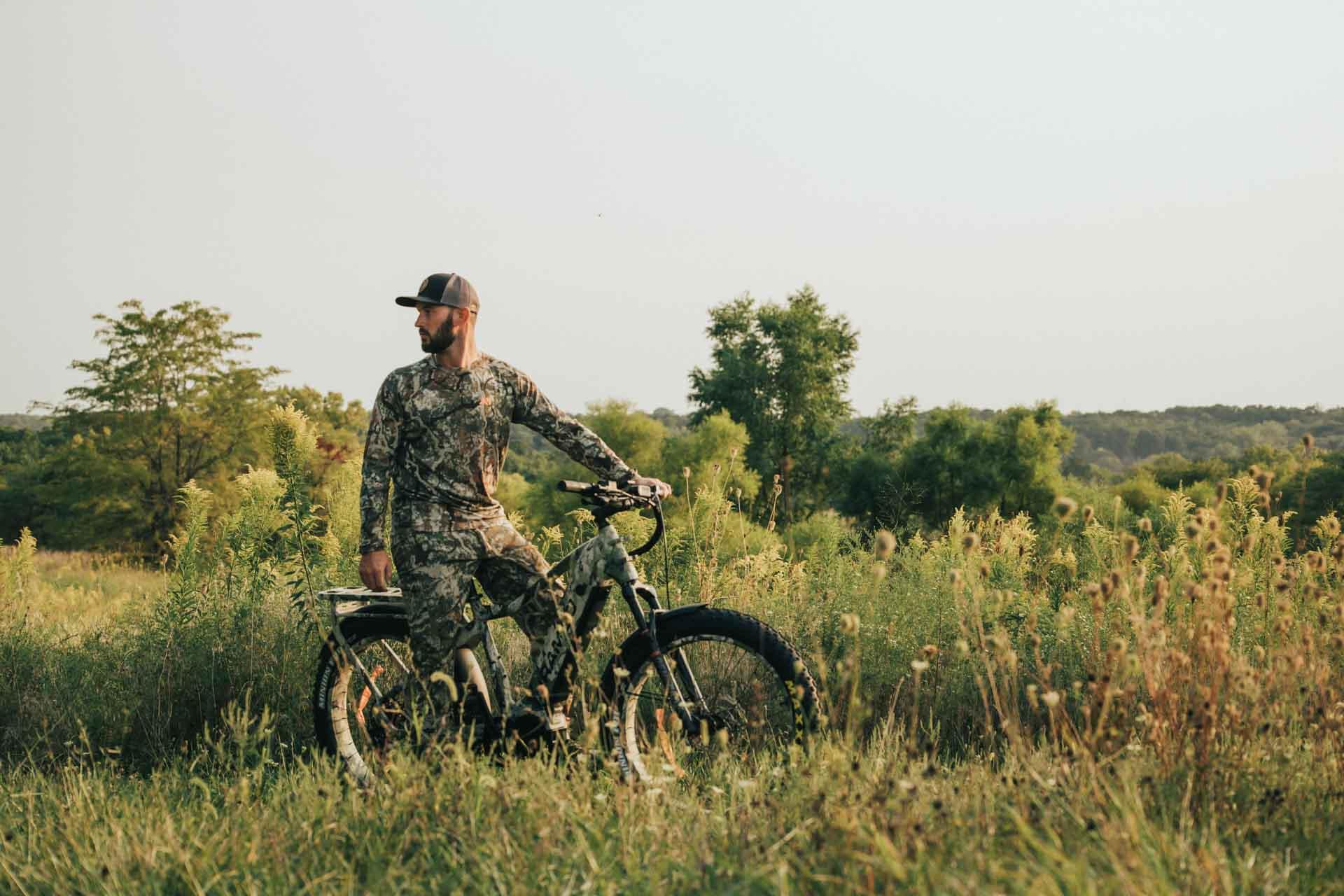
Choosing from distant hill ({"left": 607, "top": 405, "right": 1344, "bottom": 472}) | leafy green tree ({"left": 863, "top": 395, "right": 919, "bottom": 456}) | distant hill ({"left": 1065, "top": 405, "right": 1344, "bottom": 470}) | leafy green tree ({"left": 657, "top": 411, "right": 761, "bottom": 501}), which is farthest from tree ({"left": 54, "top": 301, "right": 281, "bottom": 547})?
distant hill ({"left": 1065, "top": 405, "right": 1344, "bottom": 470})

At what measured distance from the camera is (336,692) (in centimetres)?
539

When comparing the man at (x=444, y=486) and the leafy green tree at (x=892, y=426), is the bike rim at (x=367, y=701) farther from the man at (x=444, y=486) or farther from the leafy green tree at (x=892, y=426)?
the leafy green tree at (x=892, y=426)

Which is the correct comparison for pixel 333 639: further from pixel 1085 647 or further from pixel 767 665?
pixel 1085 647

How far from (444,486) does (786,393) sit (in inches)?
2254

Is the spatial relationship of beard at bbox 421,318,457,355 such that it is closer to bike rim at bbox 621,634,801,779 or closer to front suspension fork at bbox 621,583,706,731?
front suspension fork at bbox 621,583,706,731

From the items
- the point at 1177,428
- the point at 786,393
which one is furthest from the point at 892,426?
the point at 1177,428

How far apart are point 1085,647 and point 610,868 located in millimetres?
3706

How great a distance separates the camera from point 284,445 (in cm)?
628

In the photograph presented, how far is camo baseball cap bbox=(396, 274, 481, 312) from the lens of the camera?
4715 millimetres

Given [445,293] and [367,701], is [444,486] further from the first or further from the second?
[367,701]

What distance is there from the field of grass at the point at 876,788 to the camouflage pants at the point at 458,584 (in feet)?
1.96

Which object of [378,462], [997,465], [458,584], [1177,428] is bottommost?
[458,584]

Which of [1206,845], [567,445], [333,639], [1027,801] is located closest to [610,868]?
[1027,801]

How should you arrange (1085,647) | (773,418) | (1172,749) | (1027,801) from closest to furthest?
(1027,801) → (1172,749) → (1085,647) → (773,418)
